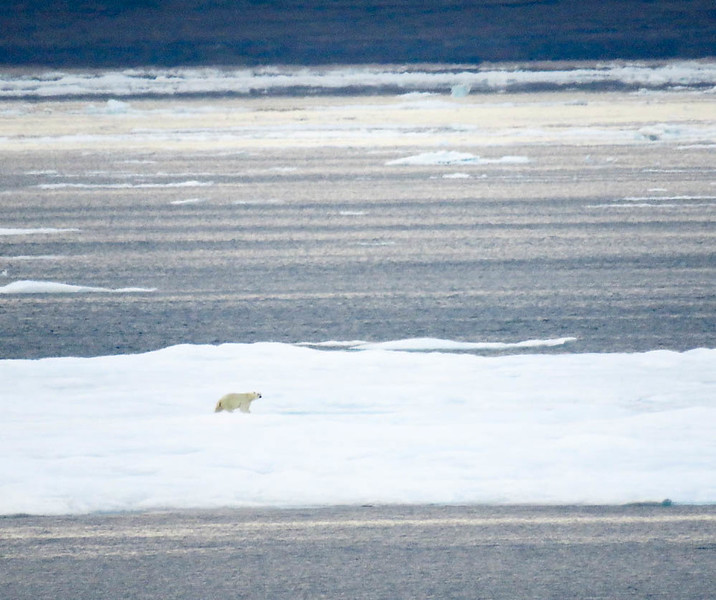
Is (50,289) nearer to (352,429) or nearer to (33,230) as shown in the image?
(33,230)

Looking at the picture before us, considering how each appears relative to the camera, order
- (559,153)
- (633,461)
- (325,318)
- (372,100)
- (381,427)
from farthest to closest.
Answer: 1. (372,100)
2. (559,153)
3. (325,318)
4. (381,427)
5. (633,461)

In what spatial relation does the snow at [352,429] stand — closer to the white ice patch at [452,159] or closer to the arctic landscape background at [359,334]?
the arctic landscape background at [359,334]

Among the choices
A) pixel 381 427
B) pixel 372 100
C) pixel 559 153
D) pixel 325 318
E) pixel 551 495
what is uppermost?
pixel 372 100

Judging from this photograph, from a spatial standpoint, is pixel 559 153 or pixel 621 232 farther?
pixel 559 153

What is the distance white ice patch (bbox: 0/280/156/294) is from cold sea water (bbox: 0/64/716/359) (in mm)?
36

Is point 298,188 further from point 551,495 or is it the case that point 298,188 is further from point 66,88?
point 66,88

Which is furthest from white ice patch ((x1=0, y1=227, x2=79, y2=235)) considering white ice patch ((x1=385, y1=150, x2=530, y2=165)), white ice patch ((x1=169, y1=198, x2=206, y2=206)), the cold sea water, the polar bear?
white ice patch ((x1=385, y1=150, x2=530, y2=165))

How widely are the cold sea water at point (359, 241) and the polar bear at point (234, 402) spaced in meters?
1.95

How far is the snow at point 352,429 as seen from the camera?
4750 mm

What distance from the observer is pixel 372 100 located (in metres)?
54.2

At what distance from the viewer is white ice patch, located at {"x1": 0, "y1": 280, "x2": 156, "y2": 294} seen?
9906 mm

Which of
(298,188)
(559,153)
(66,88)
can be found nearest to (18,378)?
(298,188)

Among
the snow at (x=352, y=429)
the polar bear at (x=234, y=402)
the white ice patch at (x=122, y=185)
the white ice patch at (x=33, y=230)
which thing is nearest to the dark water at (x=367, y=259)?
the white ice patch at (x=122, y=185)

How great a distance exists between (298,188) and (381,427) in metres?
13.4
